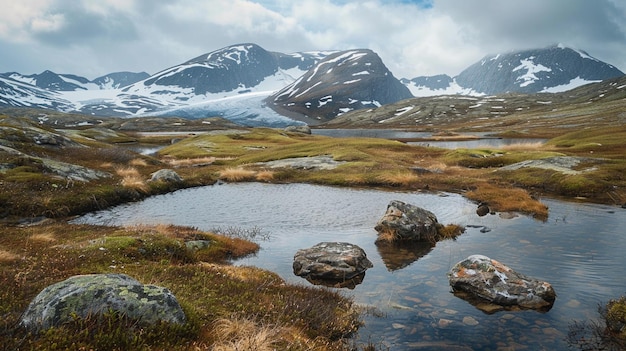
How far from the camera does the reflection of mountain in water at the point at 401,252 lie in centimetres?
2084

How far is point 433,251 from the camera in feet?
74.7

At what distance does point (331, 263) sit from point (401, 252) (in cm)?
533

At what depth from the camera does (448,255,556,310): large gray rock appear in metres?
15.4

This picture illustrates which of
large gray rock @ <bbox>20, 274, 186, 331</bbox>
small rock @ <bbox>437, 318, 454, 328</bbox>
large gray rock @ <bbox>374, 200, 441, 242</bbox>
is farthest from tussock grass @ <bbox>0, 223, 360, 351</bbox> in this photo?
large gray rock @ <bbox>374, 200, 441, 242</bbox>

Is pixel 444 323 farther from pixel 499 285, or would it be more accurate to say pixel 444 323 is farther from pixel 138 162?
pixel 138 162

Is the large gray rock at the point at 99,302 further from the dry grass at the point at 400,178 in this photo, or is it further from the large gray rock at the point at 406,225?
the dry grass at the point at 400,178

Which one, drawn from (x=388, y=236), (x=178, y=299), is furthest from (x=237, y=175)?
(x=178, y=299)

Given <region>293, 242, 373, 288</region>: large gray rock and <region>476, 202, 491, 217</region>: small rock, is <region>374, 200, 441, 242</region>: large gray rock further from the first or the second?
<region>476, 202, 491, 217</region>: small rock

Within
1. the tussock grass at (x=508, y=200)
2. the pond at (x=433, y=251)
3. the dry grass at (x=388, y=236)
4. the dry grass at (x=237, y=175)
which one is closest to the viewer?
the pond at (x=433, y=251)

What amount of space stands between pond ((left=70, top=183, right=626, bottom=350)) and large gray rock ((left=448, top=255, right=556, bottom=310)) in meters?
0.53

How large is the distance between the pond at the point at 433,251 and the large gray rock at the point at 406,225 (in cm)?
128

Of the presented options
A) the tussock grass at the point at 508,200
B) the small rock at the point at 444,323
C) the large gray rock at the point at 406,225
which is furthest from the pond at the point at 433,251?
the tussock grass at the point at 508,200

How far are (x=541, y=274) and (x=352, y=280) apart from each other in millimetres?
8908

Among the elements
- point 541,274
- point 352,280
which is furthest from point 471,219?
point 352,280
